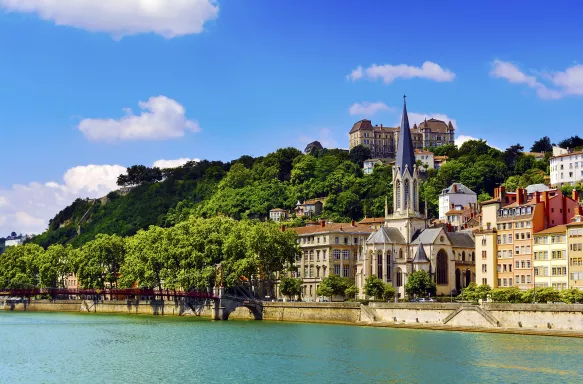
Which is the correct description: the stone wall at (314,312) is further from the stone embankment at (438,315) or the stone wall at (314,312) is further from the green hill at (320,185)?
the green hill at (320,185)

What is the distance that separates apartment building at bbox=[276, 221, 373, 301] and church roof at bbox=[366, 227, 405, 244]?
5.77m

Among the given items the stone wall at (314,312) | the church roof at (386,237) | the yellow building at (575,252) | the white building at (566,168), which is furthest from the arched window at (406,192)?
the white building at (566,168)

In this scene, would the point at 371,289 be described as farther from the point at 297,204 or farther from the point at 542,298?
the point at 297,204

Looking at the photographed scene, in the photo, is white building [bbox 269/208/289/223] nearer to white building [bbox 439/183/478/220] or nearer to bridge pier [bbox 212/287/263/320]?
white building [bbox 439/183/478/220]

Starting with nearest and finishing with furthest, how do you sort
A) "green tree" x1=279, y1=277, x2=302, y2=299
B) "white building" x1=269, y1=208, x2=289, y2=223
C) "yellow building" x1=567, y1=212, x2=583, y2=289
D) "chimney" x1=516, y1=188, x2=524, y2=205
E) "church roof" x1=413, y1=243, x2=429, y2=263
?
"yellow building" x1=567, y1=212, x2=583, y2=289 < "chimney" x1=516, y1=188, x2=524, y2=205 < "church roof" x1=413, y1=243, x2=429, y2=263 < "green tree" x1=279, y1=277, x2=302, y2=299 < "white building" x1=269, y1=208, x2=289, y2=223

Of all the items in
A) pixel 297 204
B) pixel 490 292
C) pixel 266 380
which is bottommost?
pixel 266 380

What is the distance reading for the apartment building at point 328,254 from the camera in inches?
4365

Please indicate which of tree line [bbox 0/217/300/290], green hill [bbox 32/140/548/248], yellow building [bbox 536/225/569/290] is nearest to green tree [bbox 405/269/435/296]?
tree line [bbox 0/217/300/290]

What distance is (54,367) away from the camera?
54906 millimetres

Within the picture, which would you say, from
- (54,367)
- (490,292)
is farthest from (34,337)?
(490,292)

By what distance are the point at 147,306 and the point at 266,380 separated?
65.6 metres

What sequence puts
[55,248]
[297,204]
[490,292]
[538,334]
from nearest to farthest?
[538,334]
[490,292]
[55,248]
[297,204]

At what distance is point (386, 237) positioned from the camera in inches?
4055

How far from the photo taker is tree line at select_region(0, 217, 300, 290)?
9812 cm
